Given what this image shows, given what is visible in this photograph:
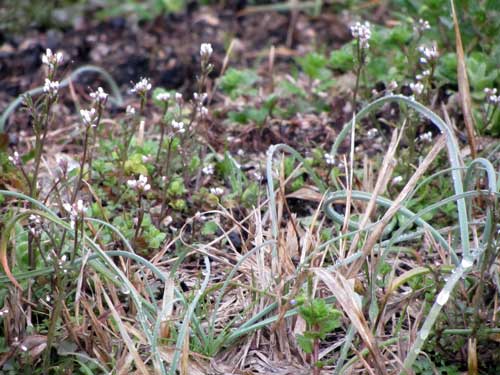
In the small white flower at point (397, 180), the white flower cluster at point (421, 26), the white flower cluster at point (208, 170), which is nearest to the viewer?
the small white flower at point (397, 180)

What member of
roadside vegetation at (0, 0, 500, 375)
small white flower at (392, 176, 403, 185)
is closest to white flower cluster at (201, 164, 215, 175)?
roadside vegetation at (0, 0, 500, 375)

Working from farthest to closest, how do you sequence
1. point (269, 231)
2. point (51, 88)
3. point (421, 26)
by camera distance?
1. point (421, 26)
2. point (269, 231)
3. point (51, 88)

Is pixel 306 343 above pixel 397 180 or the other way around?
the other way around

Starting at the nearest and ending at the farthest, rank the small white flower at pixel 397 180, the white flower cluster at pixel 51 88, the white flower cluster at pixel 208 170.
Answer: the white flower cluster at pixel 51 88 → the small white flower at pixel 397 180 → the white flower cluster at pixel 208 170

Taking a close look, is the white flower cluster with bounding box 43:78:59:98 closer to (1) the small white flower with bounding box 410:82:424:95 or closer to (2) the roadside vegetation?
(2) the roadside vegetation

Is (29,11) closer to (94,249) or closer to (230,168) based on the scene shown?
(230,168)

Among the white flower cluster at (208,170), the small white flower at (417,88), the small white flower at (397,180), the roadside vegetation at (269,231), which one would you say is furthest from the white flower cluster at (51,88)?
the small white flower at (417,88)

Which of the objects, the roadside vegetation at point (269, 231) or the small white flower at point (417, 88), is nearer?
the roadside vegetation at point (269, 231)

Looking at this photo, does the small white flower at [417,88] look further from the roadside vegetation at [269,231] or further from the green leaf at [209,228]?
the green leaf at [209,228]

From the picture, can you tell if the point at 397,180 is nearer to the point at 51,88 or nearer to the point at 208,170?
the point at 208,170

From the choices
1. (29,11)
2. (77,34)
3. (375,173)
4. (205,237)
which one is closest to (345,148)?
(375,173)

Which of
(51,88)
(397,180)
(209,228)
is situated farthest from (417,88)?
(51,88)
